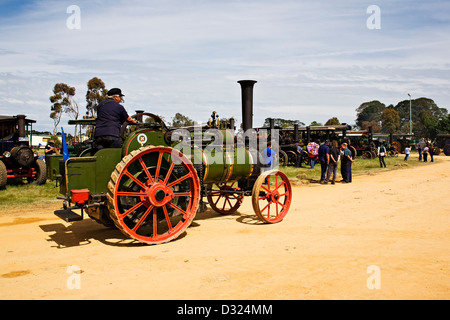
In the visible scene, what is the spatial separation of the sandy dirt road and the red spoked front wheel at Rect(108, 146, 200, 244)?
0.33 metres

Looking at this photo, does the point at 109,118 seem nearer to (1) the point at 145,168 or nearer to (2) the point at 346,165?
(1) the point at 145,168

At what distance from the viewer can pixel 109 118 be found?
5.93m

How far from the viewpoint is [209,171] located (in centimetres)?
683

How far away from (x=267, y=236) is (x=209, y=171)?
144cm

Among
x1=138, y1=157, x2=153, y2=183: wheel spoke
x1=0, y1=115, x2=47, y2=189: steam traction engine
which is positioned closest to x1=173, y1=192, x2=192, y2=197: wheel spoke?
x1=138, y1=157, x2=153, y2=183: wheel spoke

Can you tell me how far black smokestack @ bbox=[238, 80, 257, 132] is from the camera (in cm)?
756

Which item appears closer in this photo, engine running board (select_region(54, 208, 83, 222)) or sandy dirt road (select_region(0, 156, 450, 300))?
sandy dirt road (select_region(0, 156, 450, 300))

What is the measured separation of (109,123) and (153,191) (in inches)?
47.4

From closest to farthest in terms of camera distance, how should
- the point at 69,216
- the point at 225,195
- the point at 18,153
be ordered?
the point at 69,216 < the point at 225,195 < the point at 18,153

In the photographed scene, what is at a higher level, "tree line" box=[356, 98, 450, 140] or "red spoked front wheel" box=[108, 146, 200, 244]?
"tree line" box=[356, 98, 450, 140]

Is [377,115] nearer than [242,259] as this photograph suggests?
No

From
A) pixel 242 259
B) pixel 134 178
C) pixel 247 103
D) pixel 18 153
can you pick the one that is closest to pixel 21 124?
pixel 18 153

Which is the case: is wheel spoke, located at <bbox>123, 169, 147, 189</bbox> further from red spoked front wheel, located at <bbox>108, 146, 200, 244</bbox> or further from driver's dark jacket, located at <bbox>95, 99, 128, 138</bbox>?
driver's dark jacket, located at <bbox>95, 99, 128, 138</bbox>
